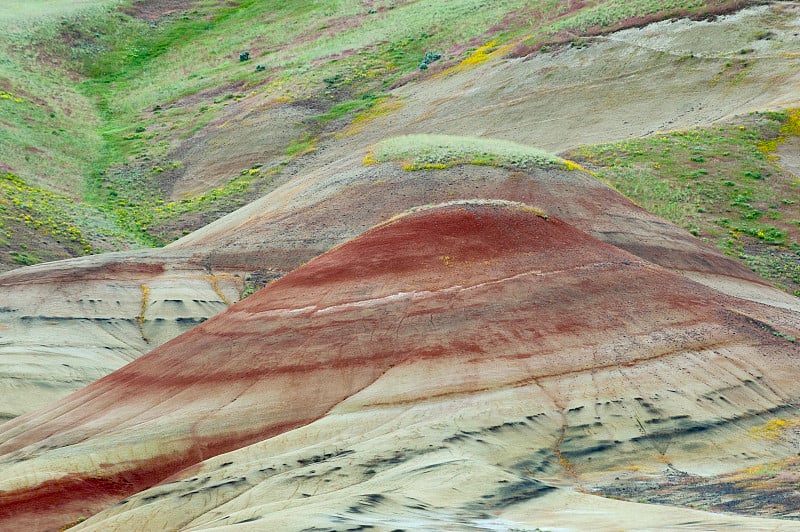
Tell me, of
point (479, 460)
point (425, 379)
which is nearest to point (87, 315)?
point (425, 379)

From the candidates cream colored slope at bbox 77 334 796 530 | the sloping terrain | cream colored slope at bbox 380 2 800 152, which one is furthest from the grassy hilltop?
cream colored slope at bbox 77 334 796 530

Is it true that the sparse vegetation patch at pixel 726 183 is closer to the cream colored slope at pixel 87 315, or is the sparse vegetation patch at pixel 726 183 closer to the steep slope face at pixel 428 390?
the steep slope face at pixel 428 390

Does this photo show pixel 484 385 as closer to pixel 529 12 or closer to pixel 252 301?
pixel 252 301

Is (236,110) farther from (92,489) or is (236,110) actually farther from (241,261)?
(92,489)

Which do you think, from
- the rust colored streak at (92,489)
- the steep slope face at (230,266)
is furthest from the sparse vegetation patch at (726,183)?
the rust colored streak at (92,489)

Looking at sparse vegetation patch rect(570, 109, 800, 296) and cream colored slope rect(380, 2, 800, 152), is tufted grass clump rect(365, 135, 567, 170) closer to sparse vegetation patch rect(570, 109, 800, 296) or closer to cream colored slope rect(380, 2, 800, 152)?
sparse vegetation patch rect(570, 109, 800, 296)

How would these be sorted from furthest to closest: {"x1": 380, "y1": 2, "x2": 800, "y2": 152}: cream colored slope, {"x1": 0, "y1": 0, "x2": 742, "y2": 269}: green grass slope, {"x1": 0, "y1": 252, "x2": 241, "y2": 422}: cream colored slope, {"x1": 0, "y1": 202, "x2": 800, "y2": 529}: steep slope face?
{"x1": 0, "y1": 0, "x2": 742, "y2": 269}: green grass slope, {"x1": 380, "y1": 2, "x2": 800, "y2": 152}: cream colored slope, {"x1": 0, "y1": 252, "x2": 241, "y2": 422}: cream colored slope, {"x1": 0, "y1": 202, "x2": 800, "y2": 529}: steep slope face

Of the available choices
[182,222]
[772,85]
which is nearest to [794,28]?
[772,85]

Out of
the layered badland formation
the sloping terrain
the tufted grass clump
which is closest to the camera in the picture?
the layered badland formation
